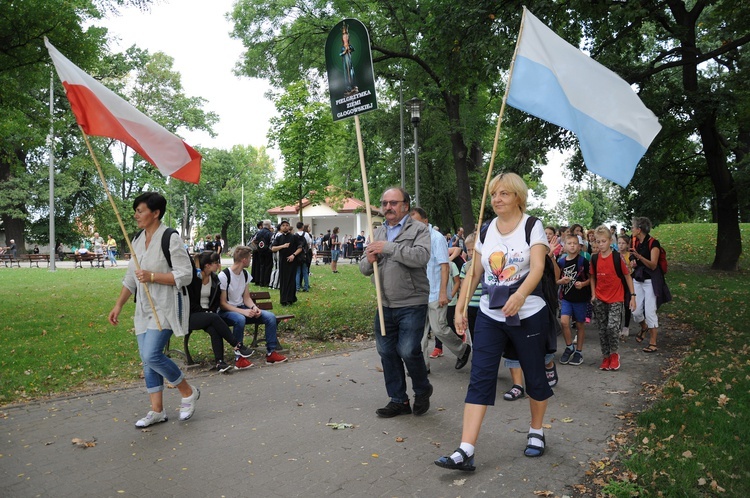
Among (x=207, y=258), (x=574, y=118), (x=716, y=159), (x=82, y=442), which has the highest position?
(x=716, y=159)

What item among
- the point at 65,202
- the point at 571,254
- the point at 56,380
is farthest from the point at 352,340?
the point at 65,202

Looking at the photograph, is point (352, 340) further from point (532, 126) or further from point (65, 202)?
point (65, 202)

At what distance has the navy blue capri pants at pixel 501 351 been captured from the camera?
14.4 ft

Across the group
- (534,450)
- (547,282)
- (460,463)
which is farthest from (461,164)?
(460,463)

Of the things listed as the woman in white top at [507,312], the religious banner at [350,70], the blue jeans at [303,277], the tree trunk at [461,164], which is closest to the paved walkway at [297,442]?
the woman in white top at [507,312]

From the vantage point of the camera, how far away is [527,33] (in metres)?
5.14

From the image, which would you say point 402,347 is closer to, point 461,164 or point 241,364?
point 241,364

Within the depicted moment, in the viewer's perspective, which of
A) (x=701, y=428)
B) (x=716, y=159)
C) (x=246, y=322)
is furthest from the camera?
(x=716, y=159)

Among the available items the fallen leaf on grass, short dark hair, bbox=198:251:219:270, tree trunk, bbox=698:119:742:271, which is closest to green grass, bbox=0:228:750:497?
tree trunk, bbox=698:119:742:271

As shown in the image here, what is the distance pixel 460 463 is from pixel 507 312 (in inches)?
43.8

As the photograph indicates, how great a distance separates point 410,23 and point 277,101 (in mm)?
12346

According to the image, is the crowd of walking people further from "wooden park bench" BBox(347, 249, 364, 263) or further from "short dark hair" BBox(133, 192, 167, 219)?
"wooden park bench" BBox(347, 249, 364, 263)

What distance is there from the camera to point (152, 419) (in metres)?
5.59

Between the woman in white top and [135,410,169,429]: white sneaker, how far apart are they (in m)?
2.82
